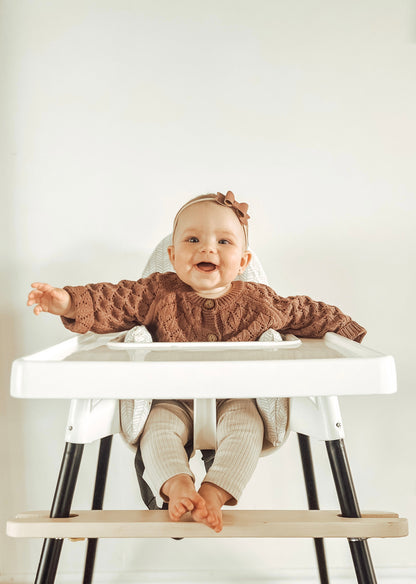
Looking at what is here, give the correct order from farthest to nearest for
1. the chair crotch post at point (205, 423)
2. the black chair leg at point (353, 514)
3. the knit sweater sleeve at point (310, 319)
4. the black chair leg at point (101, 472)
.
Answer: the black chair leg at point (101, 472) → the knit sweater sleeve at point (310, 319) → the chair crotch post at point (205, 423) → the black chair leg at point (353, 514)

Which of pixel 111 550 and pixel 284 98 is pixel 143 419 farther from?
pixel 284 98

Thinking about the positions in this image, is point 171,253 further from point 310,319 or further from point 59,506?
point 59,506

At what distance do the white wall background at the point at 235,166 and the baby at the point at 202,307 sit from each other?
0.38 metres

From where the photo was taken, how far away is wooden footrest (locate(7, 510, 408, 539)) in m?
0.72

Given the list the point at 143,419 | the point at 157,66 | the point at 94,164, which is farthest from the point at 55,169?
the point at 143,419

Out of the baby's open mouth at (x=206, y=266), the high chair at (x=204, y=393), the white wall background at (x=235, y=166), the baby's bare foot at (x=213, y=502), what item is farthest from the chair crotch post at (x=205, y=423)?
the white wall background at (x=235, y=166)

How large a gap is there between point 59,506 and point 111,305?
314 mm

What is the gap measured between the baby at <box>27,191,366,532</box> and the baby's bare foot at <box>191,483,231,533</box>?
0.09m

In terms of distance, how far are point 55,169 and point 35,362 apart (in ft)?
2.77

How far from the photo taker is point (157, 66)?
55.7 inches

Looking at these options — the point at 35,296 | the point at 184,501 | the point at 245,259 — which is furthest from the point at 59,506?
the point at 245,259

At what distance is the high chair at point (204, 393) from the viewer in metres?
0.65

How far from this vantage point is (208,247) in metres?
0.99

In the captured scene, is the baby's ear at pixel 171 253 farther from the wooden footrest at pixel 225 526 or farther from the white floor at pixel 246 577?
the white floor at pixel 246 577
